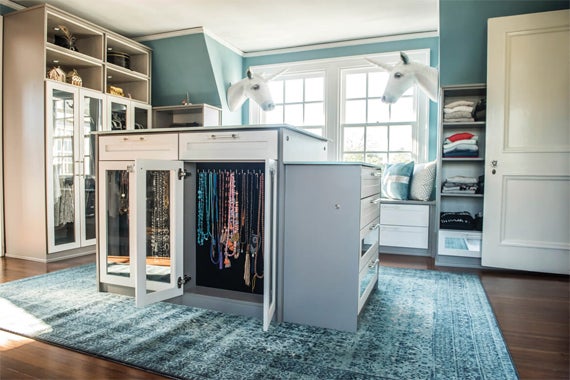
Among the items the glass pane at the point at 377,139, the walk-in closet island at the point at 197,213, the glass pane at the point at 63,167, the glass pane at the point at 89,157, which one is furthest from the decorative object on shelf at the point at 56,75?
the glass pane at the point at 377,139

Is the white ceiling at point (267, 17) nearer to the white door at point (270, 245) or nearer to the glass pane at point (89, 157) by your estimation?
the glass pane at point (89, 157)

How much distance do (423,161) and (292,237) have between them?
3.03 meters

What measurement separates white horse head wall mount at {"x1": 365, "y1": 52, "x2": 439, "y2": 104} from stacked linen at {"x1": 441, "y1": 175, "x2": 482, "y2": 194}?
1.01m

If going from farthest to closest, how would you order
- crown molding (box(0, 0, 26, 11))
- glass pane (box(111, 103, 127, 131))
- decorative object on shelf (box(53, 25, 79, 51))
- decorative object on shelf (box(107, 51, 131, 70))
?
decorative object on shelf (box(107, 51, 131, 70)), glass pane (box(111, 103, 127, 131)), decorative object on shelf (box(53, 25, 79, 51)), crown molding (box(0, 0, 26, 11))

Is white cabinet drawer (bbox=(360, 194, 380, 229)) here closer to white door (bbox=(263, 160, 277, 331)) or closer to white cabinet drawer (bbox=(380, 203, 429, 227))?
white door (bbox=(263, 160, 277, 331))

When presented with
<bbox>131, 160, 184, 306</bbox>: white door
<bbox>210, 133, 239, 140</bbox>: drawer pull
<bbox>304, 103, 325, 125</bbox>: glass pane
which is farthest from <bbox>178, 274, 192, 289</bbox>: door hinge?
<bbox>304, 103, 325, 125</bbox>: glass pane

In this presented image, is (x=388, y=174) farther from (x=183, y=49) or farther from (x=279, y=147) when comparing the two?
(x=183, y=49)

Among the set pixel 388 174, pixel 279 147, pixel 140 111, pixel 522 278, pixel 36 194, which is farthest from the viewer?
pixel 140 111

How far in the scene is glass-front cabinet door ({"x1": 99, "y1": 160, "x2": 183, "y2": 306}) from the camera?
204 centimetres

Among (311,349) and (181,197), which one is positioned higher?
(181,197)

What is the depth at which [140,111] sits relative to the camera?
4.79 meters

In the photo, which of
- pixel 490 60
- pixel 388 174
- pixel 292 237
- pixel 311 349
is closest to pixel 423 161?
pixel 388 174

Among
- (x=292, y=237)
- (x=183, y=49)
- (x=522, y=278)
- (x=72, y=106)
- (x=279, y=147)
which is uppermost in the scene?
(x=183, y=49)

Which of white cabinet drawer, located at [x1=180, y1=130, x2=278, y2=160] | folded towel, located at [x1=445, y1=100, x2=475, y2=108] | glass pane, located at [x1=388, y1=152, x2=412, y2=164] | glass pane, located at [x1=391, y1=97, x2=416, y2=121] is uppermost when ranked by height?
glass pane, located at [x1=391, y1=97, x2=416, y2=121]
